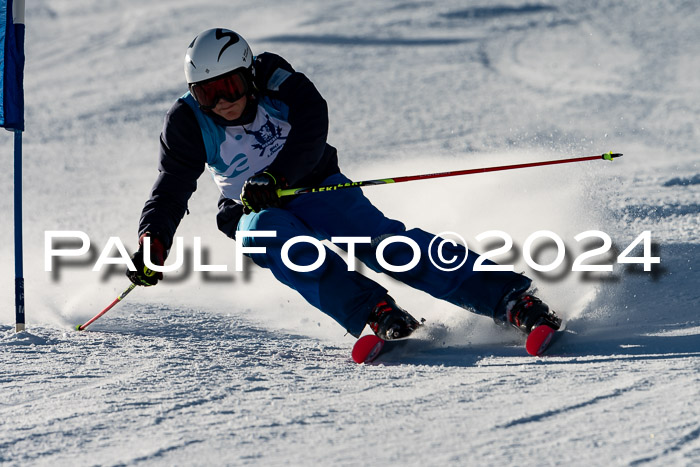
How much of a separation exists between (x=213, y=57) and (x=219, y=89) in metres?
0.14

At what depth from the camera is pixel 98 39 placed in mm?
15023

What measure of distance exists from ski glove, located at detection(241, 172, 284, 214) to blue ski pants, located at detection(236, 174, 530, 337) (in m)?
0.15

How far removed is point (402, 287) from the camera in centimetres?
514

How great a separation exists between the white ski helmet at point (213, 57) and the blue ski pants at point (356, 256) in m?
0.65

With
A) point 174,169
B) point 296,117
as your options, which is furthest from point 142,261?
point 296,117

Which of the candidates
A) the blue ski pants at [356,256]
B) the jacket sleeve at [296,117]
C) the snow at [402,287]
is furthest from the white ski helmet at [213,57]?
the snow at [402,287]

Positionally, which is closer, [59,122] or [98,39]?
[59,122]

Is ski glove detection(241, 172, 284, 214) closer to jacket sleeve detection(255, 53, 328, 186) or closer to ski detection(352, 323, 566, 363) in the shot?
jacket sleeve detection(255, 53, 328, 186)

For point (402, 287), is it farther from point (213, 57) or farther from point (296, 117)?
point (213, 57)

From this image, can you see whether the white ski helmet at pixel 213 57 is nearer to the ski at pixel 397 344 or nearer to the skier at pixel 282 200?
the skier at pixel 282 200

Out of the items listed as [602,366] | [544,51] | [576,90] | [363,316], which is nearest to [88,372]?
[363,316]

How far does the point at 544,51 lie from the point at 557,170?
656cm

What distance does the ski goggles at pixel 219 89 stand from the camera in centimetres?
389

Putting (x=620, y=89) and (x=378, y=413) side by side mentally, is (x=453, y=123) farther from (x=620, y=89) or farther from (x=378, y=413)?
(x=378, y=413)
